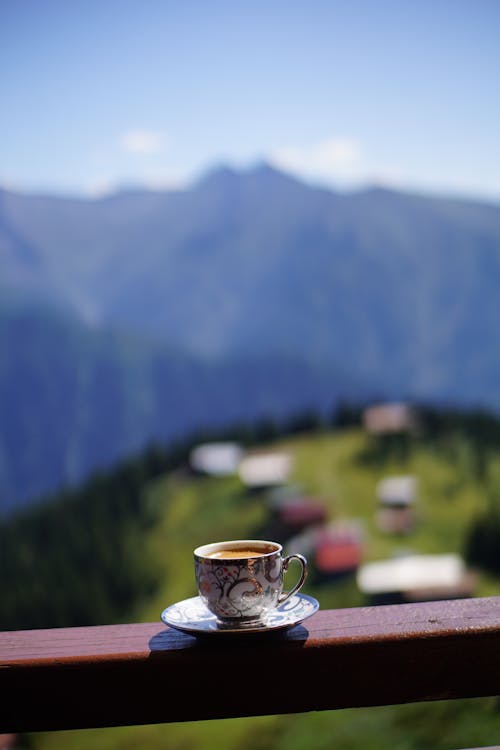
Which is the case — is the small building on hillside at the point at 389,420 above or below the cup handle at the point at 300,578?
below

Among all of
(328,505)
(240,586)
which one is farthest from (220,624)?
(328,505)

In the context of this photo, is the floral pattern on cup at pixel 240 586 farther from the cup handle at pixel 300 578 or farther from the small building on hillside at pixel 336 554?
the small building on hillside at pixel 336 554

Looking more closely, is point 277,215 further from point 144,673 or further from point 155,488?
point 144,673

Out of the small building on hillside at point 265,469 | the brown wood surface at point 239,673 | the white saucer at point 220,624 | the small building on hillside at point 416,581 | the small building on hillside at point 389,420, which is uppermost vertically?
the white saucer at point 220,624

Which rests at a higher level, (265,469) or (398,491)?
(265,469)

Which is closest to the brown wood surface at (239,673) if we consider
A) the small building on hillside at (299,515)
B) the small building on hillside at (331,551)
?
the small building on hillside at (331,551)

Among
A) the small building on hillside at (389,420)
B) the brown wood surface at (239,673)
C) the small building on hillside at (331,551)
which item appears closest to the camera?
the brown wood surface at (239,673)

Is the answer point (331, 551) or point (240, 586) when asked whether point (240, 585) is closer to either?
point (240, 586)

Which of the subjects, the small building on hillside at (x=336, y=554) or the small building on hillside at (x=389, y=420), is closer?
the small building on hillside at (x=336, y=554)
